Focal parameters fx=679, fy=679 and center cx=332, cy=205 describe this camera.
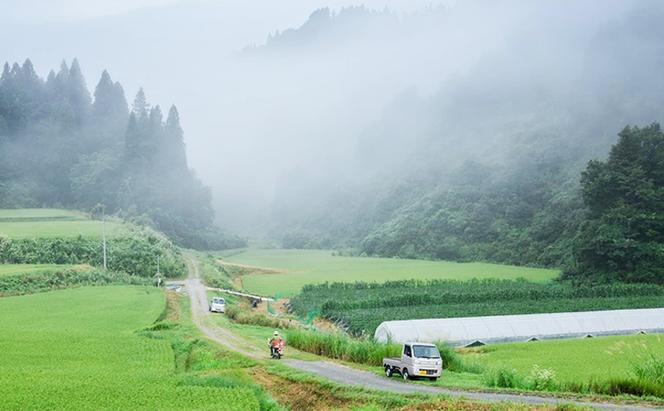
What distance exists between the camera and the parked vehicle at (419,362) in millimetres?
20781

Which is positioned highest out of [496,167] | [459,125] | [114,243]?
[459,125]

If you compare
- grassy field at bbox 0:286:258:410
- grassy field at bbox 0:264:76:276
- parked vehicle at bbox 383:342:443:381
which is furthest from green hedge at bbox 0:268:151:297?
parked vehicle at bbox 383:342:443:381

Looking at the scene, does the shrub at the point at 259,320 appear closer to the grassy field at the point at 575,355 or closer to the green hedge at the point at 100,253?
the grassy field at the point at 575,355

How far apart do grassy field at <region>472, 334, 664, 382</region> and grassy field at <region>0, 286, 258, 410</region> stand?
486 inches

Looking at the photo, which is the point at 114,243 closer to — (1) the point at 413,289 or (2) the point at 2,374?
(1) the point at 413,289

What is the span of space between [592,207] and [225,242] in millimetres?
63755

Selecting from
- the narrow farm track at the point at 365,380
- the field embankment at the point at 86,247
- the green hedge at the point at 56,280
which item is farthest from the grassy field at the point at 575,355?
the field embankment at the point at 86,247

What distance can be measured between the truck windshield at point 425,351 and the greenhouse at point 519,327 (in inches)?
528

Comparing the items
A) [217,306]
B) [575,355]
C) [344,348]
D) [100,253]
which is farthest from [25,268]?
[575,355]

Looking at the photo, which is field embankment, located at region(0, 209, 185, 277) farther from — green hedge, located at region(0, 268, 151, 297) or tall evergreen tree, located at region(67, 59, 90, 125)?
tall evergreen tree, located at region(67, 59, 90, 125)

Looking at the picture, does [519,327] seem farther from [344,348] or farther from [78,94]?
[78,94]

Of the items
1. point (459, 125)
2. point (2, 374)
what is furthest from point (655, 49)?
point (2, 374)

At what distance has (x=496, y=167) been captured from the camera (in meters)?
109

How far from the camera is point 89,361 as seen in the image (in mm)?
23125
